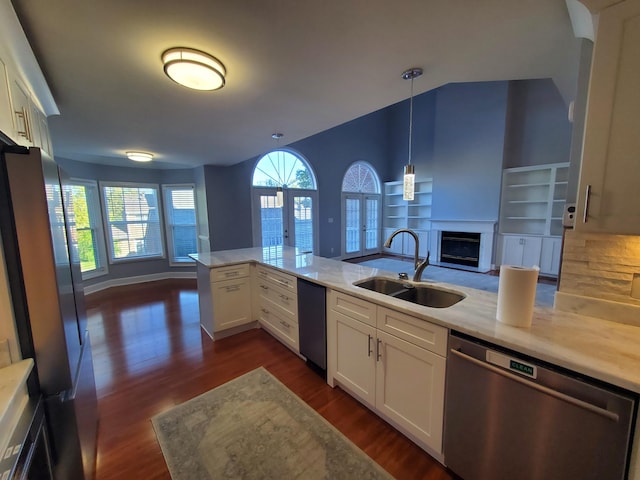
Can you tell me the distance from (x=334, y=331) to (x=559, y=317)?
137 cm

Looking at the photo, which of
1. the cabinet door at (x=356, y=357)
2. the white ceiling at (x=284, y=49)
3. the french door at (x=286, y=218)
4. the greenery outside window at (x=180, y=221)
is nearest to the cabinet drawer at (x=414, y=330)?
the cabinet door at (x=356, y=357)

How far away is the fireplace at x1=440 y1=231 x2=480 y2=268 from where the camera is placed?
602cm

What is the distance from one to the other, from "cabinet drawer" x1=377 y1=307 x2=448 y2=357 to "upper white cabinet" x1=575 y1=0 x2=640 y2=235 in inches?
32.3

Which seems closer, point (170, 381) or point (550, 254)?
point (170, 381)

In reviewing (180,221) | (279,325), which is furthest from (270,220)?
Result: (279,325)

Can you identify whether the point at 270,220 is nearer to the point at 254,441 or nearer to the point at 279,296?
the point at 279,296

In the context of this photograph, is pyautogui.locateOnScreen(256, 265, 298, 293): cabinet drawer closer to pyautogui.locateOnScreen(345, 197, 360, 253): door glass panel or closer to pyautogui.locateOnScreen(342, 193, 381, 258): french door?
pyautogui.locateOnScreen(342, 193, 381, 258): french door

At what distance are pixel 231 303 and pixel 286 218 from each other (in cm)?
350

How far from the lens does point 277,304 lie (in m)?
2.77

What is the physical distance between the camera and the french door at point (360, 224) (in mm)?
7414

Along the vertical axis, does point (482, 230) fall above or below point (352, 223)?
below

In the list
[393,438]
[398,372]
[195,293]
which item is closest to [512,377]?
[398,372]

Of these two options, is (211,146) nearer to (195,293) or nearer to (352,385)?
(195,293)

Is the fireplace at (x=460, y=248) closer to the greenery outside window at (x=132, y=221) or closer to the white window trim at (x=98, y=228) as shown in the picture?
the greenery outside window at (x=132, y=221)
